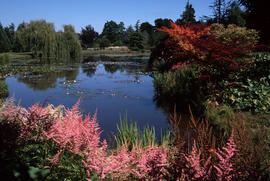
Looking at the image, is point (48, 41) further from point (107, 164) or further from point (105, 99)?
point (107, 164)

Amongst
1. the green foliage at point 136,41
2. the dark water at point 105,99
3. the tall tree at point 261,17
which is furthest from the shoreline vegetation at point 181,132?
the green foliage at point 136,41

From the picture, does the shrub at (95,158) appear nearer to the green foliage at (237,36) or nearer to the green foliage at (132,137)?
the green foliage at (132,137)

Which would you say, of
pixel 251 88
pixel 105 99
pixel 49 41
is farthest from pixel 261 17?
pixel 49 41

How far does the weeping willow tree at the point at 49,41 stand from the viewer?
1021 inches

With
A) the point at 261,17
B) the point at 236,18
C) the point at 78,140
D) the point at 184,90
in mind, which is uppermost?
the point at 236,18

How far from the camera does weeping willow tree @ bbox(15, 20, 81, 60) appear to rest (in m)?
25.9

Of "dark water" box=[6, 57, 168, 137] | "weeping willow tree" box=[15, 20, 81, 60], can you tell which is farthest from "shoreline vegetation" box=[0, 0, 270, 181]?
"weeping willow tree" box=[15, 20, 81, 60]

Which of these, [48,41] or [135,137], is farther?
[48,41]

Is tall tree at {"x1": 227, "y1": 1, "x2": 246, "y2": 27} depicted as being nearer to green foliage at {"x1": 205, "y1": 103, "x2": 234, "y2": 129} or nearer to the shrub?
green foliage at {"x1": 205, "y1": 103, "x2": 234, "y2": 129}

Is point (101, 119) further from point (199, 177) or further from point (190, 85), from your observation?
point (199, 177)

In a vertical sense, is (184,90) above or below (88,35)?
below

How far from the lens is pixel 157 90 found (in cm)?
1055

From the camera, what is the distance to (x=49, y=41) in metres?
25.8

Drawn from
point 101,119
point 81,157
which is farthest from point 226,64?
point 81,157
